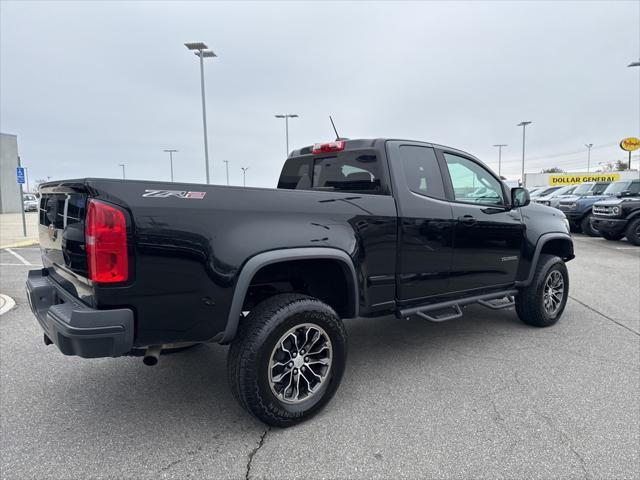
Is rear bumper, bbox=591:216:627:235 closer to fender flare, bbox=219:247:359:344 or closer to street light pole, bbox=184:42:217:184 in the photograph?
fender flare, bbox=219:247:359:344

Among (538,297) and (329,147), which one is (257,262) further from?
(538,297)

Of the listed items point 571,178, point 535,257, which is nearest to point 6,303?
point 535,257

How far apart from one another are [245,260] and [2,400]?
2.19 metres

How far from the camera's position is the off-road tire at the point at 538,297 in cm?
470

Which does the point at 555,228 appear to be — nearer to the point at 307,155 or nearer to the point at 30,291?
the point at 307,155

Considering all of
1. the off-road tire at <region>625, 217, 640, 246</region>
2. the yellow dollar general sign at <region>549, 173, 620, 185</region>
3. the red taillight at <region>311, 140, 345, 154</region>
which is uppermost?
the yellow dollar general sign at <region>549, 173, 620, 185</region>

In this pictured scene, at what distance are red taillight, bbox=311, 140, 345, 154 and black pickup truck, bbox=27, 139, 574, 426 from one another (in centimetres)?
1

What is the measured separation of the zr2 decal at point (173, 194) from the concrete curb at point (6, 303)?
14.0 feet

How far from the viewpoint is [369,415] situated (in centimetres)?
295

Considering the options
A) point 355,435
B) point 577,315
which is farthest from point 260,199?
point 577,315

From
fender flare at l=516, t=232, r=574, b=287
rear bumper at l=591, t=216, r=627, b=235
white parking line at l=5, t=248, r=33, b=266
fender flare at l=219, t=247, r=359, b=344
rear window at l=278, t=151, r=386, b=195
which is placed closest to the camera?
fender flare at l=219, t=247, r=359, b=344

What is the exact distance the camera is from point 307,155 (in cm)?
426

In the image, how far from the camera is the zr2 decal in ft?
7.62

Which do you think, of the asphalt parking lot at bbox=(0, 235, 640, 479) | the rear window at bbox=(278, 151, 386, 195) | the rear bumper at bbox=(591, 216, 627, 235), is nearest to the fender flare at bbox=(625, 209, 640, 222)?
the rear bumper at bbox=(591, 216, 627, 235)
